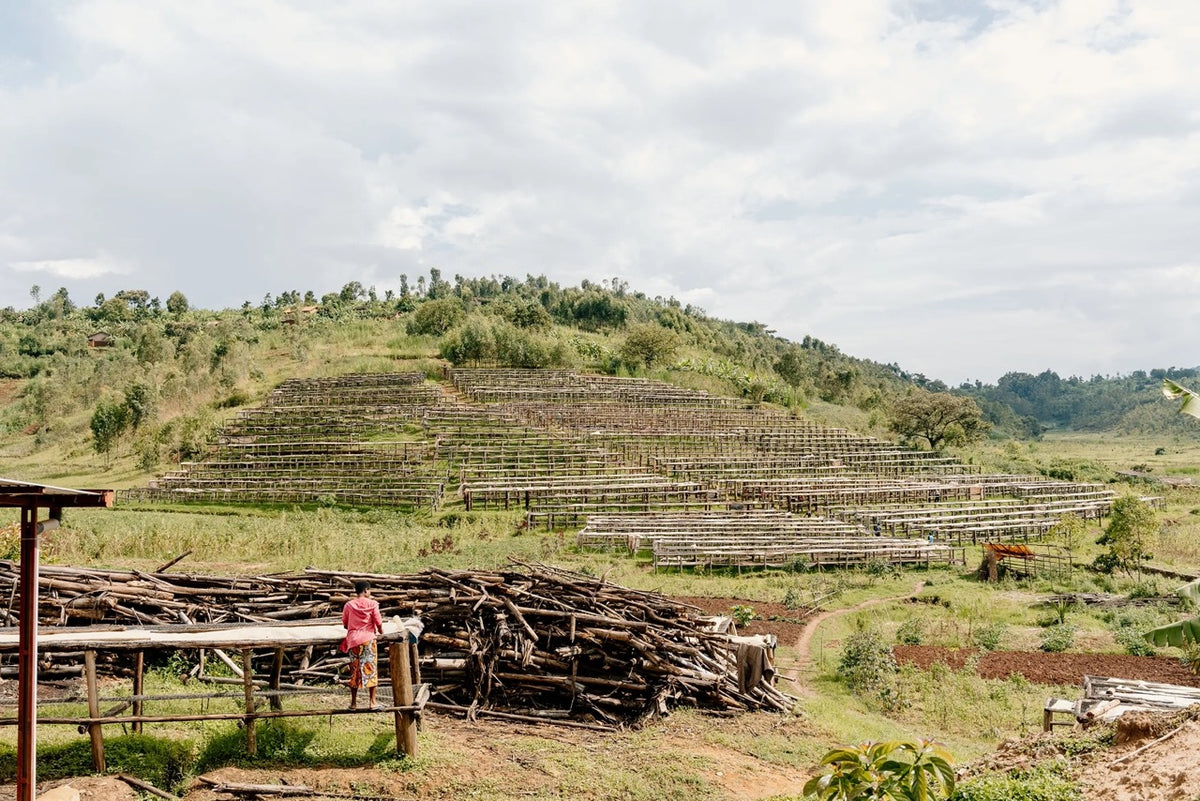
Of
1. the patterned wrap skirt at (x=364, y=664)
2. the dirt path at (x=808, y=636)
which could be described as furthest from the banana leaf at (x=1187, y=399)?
the patterned wrap skirt at (x=364, y=664)

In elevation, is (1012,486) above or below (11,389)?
below

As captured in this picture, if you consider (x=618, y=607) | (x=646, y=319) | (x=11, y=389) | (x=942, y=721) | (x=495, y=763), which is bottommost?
(x=942, y=721)

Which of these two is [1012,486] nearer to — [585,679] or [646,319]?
[585,679]

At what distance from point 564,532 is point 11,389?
63.4 m

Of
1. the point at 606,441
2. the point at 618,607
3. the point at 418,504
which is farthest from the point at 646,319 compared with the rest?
the point at 618,607

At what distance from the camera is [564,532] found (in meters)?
25.6

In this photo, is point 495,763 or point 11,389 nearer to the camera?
point 495,763

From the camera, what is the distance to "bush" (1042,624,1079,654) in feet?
47.8

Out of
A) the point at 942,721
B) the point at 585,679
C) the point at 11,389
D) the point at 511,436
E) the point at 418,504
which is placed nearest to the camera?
the point at 585,679

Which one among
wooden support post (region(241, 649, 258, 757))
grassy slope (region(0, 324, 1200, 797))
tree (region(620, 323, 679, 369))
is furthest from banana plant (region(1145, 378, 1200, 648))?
tree (region(620, 323, 679, 369))

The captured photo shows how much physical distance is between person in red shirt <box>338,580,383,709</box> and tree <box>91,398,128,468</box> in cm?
3799

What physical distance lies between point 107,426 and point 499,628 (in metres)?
38.1

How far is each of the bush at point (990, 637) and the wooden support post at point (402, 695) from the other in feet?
38.7

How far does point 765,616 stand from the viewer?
16781 mm
